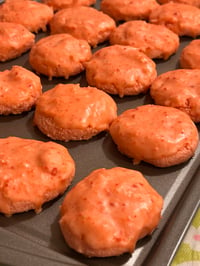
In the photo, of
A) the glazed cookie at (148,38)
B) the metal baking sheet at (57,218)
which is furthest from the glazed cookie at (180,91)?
the glazed cookie at (148,38)

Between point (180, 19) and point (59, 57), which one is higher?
point (180, 19)

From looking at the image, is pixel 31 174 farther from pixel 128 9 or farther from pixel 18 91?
pixel 128 9

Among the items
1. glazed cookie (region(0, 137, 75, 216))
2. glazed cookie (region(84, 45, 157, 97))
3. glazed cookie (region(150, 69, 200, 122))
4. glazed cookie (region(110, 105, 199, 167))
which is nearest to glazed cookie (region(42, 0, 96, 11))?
glazed cookie (region(84, 45, 157, 97))

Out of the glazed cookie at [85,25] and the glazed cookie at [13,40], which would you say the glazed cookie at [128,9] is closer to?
the glazed cookie at [85,25]

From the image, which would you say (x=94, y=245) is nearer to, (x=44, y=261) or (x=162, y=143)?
(x=44, y=261)

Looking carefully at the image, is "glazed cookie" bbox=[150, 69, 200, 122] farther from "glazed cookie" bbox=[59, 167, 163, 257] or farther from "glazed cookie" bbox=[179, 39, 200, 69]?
"glazed cookie" bbox=[59, 167, 163, 257]

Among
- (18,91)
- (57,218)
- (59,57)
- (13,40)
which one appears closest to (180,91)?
(59,57)

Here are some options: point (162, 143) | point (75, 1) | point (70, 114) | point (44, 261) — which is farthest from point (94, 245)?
point (75, 1)
